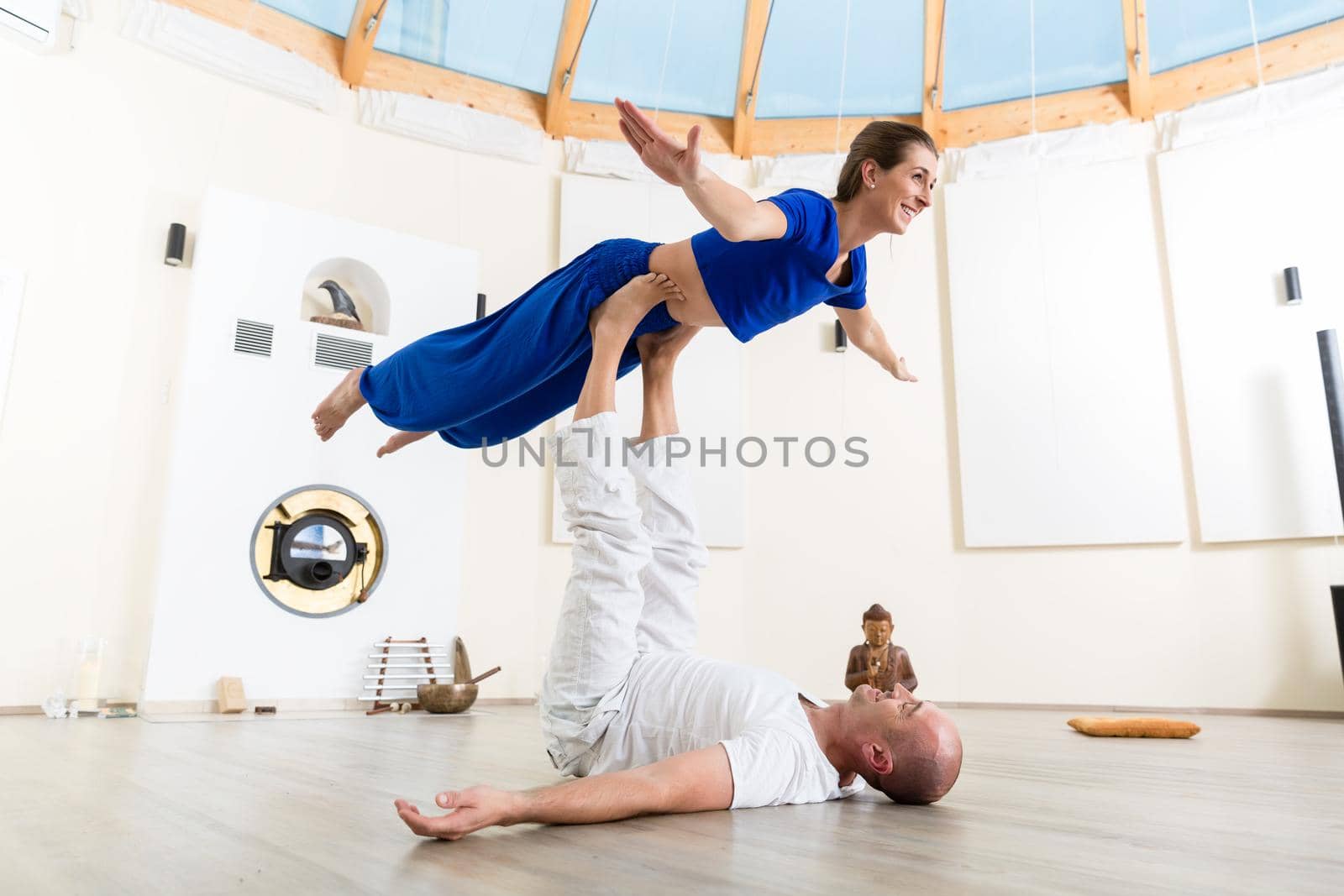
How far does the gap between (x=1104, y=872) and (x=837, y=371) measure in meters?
4.68

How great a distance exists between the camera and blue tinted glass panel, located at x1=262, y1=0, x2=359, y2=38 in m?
5.11

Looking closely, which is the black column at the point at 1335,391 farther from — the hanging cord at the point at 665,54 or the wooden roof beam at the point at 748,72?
the hanging cord at the point at 665,54

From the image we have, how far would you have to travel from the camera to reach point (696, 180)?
6.23 feet

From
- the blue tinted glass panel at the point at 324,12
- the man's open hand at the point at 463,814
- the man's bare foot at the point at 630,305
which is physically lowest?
the man's open hand at the point at 463,814

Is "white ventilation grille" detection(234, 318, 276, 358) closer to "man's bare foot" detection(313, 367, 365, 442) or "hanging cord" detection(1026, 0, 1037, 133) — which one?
"man's bare foot" detection(313, 367, 365, 442)

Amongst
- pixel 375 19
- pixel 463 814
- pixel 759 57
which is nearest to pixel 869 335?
pixel 463 814

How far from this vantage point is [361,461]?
15.4 ft

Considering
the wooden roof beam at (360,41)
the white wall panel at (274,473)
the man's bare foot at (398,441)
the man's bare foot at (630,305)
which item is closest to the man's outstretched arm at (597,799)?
the man's bare foot at (630,305)

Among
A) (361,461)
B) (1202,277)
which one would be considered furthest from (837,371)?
(361,461)

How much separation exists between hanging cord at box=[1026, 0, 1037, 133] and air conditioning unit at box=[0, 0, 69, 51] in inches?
213

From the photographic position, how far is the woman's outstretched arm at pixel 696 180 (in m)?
1.89

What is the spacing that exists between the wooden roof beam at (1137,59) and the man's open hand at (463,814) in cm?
584

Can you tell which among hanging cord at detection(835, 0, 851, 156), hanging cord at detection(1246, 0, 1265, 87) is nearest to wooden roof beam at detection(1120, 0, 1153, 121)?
hanging cord at detection(1246, 0, 1265, 87)

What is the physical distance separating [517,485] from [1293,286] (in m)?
4.46
